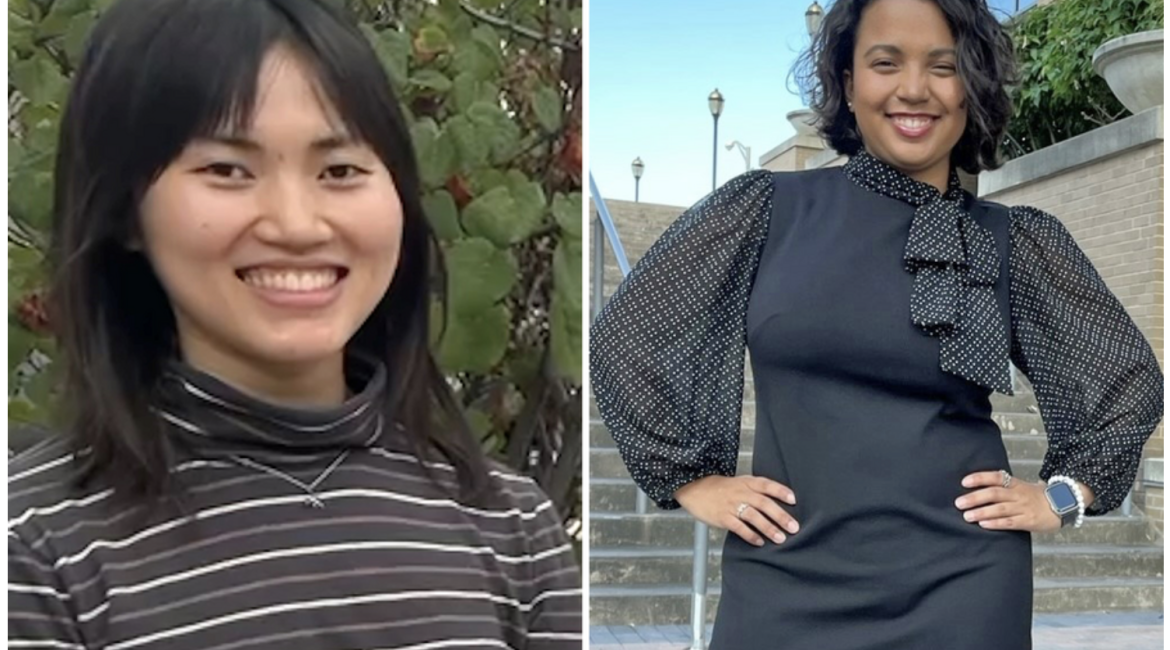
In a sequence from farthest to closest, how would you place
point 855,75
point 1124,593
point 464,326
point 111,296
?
point 1124,593 < point 855,75 < point 464,326 < point 111,296

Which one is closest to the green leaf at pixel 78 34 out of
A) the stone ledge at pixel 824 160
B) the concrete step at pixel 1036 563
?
the stone ledge at pixel 824 160

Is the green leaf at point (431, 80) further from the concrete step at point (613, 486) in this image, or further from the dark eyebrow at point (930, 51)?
the concrete step at point (613, 486)

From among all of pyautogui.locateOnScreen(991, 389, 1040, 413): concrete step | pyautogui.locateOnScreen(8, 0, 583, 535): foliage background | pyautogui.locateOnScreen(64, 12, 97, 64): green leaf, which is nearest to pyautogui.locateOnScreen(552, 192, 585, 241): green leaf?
pyautogui.locateOnScreen(8, 0, 583, 535): foliage background

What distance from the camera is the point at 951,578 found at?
3.81 ft

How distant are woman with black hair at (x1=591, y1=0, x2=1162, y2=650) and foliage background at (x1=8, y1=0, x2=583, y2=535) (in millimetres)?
100

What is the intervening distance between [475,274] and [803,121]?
0.52m

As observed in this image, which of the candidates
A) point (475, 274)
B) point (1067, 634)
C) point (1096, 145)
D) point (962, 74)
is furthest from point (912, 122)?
point (1096, 145)

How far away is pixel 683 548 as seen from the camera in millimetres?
2924

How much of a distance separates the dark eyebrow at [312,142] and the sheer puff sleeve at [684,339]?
14.4 inches

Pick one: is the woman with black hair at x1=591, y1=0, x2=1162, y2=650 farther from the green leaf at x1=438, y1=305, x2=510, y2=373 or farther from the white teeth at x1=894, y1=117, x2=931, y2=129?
the green leaf at x1=438, y1=305, x2=510, y2=373

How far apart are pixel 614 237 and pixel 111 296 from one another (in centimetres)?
127

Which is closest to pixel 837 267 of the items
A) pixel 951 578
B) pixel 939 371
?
pixel 939 371

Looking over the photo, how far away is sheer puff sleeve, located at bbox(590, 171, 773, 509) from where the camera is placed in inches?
48.0

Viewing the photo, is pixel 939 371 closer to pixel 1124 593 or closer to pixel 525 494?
pixel 525 494
